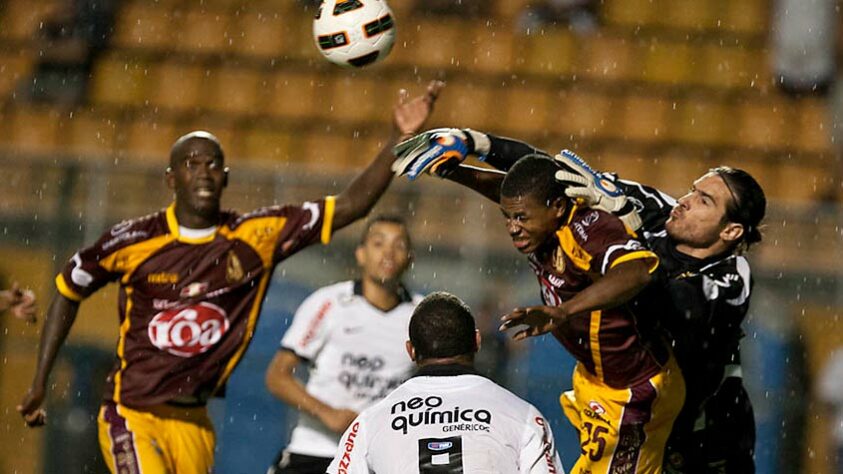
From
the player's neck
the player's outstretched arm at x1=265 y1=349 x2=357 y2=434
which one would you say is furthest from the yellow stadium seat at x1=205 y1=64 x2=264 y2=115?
the player's outstretched arm at x1=265 y1=349 x2=357 y2=434

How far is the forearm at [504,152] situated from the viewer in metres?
6.32

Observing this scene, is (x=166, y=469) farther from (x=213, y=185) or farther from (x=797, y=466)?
(x=797, y=466)

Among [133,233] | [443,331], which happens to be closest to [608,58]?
[133,233]

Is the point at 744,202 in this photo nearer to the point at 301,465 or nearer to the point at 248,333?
the point at 248,333

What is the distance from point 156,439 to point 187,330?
564mm

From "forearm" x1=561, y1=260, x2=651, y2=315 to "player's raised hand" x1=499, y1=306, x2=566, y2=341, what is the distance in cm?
11

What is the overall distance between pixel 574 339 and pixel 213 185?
2188 millimetres

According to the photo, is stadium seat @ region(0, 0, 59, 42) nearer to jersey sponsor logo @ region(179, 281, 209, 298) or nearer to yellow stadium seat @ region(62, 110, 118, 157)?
yellow stadium seat @ region(62, 110, 118, 157)

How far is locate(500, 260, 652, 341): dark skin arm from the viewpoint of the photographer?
4.89 m

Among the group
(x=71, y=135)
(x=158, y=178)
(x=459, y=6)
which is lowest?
(x=158, y=178)

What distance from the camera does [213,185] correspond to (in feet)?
23.9

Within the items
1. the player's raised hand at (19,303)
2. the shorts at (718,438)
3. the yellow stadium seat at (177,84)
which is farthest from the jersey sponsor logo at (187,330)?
the yellow stadium seat at (177,84)

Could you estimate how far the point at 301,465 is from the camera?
827 centimetres

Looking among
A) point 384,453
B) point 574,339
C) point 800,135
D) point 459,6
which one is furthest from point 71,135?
point 384,453
